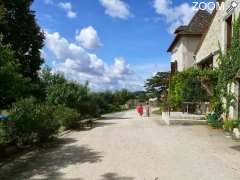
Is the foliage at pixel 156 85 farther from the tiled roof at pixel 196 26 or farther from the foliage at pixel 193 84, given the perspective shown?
the foliage at pixel 193 84

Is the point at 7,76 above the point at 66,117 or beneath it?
above

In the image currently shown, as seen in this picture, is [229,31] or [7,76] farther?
[229,31]

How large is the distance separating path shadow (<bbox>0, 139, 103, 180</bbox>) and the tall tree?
14675 mm

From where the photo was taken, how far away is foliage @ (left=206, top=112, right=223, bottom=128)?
18.4 m

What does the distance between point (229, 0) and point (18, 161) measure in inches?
537

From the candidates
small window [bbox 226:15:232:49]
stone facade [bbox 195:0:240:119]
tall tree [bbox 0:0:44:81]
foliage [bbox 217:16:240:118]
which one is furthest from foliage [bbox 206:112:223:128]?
tall tree [bbox 0:0:44:81]

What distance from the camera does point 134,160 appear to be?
10.2 metres

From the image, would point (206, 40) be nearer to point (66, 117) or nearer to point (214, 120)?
point (214, 120)

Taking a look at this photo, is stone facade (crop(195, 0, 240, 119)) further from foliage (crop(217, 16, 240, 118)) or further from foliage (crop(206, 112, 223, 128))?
foliage (crop(206, 112, 223, 128))

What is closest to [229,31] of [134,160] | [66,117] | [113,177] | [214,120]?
[214,120]

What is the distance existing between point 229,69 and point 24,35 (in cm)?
1531

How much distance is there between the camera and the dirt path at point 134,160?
8594 mm

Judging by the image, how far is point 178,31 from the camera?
117 ft

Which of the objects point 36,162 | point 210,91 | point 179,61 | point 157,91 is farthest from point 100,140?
point 157,91
